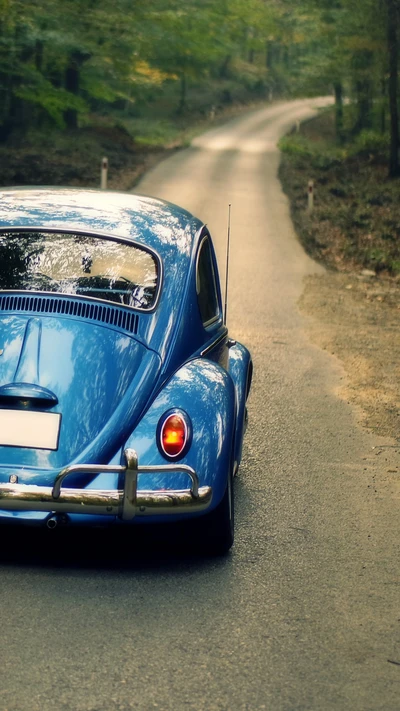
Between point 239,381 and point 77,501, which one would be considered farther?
point 239,381

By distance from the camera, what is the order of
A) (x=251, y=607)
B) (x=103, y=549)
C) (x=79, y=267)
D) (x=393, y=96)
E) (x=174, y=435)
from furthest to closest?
(x=393, y=96) → (x=79, y=267) → (x=103, y=549) → (x=174, y=435) → (x=251, y=607)

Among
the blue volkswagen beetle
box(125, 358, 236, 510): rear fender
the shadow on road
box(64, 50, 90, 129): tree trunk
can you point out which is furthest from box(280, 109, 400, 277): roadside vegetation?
the shadow on road

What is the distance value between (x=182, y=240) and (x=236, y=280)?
9823 mm

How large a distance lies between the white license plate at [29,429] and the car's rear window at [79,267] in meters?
0.82

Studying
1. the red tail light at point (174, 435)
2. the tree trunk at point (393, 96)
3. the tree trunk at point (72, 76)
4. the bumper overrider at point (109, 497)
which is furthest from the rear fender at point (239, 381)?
the tree trunk at point (72, 76)

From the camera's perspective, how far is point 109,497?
446 centimetres

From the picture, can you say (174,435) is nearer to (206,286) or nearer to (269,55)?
(206,286)

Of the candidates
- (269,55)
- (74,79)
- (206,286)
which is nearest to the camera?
(206,286)

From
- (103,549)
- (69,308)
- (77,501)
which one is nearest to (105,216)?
(69,308)

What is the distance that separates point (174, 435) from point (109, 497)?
19.2 inches

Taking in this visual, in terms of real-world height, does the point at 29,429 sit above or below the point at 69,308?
below

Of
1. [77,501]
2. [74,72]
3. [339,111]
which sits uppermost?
[77,501]

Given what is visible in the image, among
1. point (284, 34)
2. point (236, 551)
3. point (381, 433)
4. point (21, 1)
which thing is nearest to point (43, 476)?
point (236, 551)

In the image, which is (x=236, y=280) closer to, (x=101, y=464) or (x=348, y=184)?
(x=101, y=464)
